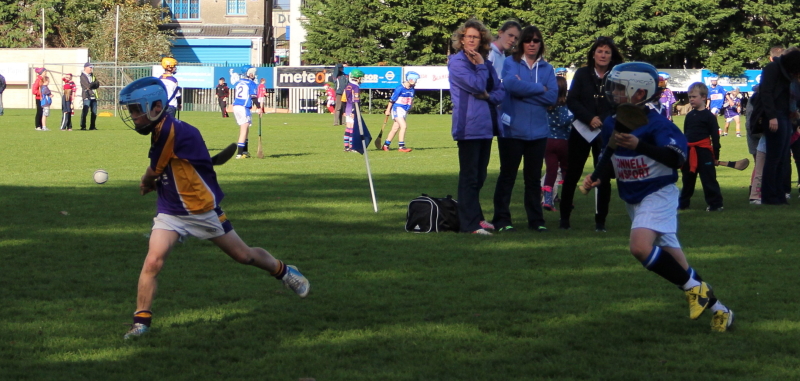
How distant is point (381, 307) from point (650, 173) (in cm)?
194

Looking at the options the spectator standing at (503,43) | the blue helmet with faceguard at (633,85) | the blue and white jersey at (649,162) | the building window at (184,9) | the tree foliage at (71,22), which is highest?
the building window at (184,9)

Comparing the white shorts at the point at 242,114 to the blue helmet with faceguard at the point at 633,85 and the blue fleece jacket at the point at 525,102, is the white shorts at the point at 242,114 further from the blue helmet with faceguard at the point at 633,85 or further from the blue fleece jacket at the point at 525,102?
the blue helmet with faceguard at the point at 633,85

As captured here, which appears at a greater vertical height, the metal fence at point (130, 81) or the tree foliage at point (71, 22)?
the tree foliage at point (71, 22)

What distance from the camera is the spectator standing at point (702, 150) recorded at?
1241cm

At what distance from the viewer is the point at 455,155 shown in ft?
71.2

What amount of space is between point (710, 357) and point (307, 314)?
2494 millimetres

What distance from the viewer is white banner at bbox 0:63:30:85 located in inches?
2216

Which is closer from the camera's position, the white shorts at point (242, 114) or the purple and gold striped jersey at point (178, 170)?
the purple and gold striped jersey at point (178, 170)

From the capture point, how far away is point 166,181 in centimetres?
596

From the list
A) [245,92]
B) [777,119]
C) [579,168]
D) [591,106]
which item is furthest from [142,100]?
[245,92]

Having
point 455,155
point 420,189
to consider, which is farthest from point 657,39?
point 420,189

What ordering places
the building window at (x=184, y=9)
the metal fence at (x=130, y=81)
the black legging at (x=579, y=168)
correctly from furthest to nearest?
1. the building window at (x=184, y=9)
2. the metal fence at (x=130, y=81)
3. the black legging at (x=579, y=168)

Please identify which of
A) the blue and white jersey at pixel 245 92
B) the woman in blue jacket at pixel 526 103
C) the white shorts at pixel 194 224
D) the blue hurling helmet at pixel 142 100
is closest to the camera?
the blue hurling helmet at pixel 142 100

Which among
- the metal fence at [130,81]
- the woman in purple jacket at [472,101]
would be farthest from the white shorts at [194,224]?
the metal fence at [130,81]
